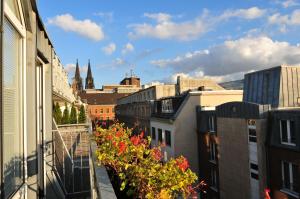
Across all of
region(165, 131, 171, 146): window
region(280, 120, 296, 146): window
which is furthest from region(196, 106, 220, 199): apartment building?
region(280, 120, 296, 146): window

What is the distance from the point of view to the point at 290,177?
51.5 ft

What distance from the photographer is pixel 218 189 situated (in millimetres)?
23281

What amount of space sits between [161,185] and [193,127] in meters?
26.1

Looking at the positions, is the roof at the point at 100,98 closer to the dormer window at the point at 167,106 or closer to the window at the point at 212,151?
the dormer window at the point at 167,106

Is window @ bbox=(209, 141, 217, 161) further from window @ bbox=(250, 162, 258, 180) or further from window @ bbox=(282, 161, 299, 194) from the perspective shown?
window @ bbox=(282, 161, 299, 194)

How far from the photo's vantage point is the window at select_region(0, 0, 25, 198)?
10.3ft

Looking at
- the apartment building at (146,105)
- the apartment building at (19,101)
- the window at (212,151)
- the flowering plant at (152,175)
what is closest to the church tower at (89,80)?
the apartment building at (146,105)

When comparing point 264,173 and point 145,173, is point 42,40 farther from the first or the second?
point 264,173

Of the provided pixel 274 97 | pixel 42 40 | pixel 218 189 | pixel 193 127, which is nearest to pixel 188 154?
pixel 193 127

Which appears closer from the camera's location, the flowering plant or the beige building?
the flowering plant

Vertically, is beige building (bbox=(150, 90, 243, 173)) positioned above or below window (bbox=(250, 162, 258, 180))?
above

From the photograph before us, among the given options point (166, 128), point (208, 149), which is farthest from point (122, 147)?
point (166, 128)

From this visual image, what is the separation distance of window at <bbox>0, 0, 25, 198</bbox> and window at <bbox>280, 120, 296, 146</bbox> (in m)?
14.8

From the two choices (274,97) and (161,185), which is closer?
(161,185)
